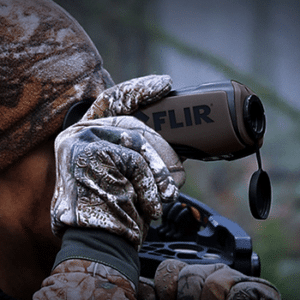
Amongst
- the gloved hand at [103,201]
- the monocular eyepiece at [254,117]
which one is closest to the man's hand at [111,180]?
the gloved hand at [103,201]

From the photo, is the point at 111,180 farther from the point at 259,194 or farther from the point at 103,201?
the point at 259,194

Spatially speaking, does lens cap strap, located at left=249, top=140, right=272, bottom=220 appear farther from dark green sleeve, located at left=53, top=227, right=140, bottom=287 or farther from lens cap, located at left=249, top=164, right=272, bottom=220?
dark green sleeve, located at left=53, top=227, right=140, bottom=287

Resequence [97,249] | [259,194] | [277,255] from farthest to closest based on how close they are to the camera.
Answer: [277,255]
[259,194]
[97,249]

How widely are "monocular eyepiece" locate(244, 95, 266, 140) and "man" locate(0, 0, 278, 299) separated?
3.9 inches

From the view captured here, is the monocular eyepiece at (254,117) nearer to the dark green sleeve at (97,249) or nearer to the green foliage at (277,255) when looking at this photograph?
the dark green sleeve at (97,249)

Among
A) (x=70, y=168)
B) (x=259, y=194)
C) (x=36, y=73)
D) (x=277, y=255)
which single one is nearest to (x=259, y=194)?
(x=259, y=194)

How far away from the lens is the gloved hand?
0.40 m

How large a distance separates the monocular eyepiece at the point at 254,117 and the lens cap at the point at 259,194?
52mm

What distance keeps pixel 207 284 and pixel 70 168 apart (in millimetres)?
256

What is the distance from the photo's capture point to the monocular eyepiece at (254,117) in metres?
0.48

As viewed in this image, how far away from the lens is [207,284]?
0.54 metres

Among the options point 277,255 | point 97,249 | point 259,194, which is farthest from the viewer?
point 277,255

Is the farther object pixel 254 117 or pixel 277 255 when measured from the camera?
pixel 277 255

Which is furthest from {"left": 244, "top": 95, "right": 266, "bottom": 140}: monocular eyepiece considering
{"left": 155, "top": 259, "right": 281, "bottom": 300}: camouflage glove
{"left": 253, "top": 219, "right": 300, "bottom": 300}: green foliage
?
{"left": 253, "top": 219, "right": 300, "bottom": 300}: green foliage
